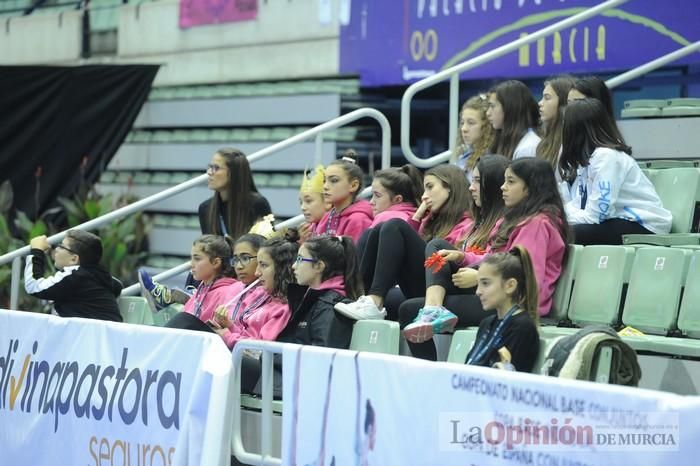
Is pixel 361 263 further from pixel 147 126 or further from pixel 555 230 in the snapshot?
pixel 147 126

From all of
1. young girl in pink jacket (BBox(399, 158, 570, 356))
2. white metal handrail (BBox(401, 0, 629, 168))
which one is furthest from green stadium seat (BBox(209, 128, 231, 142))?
young girl in pink jacket (BBox(399, 158, 570, 356))

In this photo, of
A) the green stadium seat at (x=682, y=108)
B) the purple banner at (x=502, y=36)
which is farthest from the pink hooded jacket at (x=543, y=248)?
the purple banner at (x=502, y=36)

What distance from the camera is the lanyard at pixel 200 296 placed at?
6.81 metres

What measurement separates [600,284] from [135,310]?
3016mm

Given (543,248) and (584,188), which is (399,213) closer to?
(584,188)

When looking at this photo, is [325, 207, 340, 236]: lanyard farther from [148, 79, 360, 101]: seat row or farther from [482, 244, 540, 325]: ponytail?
[148, 79, 360, 101]: seat row

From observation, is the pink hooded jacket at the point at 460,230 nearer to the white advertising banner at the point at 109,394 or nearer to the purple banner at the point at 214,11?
the white advertising banner at the point at 109,394

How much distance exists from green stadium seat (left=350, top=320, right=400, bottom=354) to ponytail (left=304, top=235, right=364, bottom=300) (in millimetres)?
434

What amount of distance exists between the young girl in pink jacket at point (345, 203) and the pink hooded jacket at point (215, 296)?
20.8 inches

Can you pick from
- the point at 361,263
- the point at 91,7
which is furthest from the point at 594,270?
the point at 91,7

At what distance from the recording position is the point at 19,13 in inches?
609

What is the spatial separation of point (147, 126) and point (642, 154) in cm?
744

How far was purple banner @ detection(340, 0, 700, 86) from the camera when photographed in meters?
8.50

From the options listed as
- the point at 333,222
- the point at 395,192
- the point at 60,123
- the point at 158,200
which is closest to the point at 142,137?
the point at 60,123
